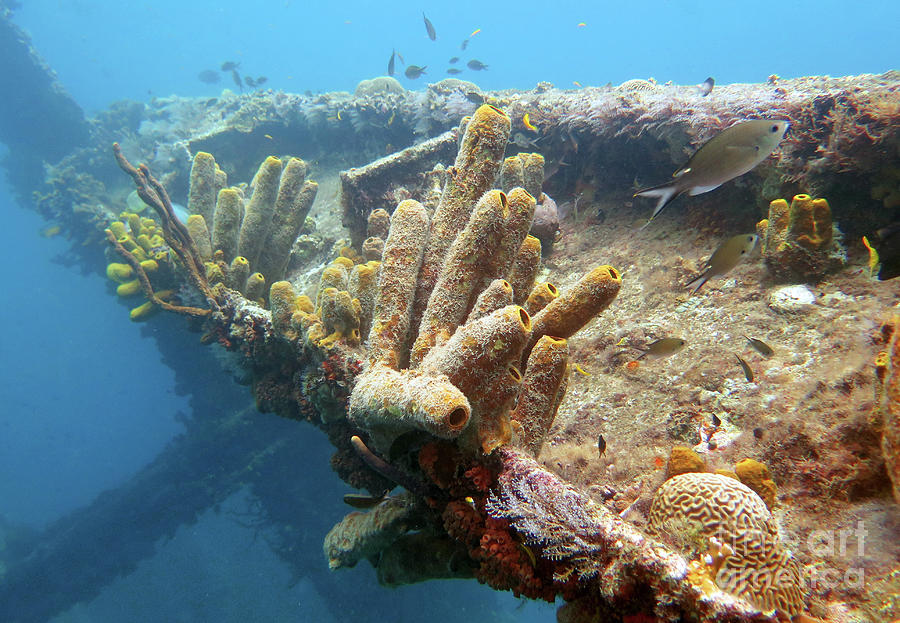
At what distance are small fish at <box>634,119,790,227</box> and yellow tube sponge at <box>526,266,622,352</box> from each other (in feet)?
1.49

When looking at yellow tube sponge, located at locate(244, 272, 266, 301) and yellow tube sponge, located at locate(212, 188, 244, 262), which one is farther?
yellow tube sponge, located at locate(212, 188, 244, 262)

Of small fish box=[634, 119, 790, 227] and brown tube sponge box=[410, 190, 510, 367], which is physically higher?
small fish box=[634, 119, 790, 227]

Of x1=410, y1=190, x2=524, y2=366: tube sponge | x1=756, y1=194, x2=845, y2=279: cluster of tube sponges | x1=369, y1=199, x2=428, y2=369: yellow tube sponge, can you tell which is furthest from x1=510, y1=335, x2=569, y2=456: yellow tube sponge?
x1=756, y1=194, x2=845, y2=279: cluster of tube sponges

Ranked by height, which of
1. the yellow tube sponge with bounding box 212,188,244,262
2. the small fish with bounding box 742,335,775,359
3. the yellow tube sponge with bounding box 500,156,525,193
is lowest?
the small fish with bounding box 742,335,775,359

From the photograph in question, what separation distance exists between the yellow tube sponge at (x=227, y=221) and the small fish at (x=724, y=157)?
4.32 metres

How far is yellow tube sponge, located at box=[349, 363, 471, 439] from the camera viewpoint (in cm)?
134

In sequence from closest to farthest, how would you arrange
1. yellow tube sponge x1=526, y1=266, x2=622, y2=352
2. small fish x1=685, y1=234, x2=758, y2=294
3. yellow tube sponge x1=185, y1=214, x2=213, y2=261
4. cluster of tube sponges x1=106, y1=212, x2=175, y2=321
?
yellow tube sponge x1=526, y1=266, x2=622, y2=352 < small fish x1=685, y1=234, x2=758, y2=294 < yellow tube sponge x1=185, y1=214, x2=213, y2=261 < cluster of tube sponges x1=106, y1=212, x2=175, y2=321

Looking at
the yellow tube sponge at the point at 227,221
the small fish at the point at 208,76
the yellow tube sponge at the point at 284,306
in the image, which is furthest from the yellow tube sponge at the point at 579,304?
the small fish at the point at 208,76

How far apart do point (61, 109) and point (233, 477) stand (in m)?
16.7

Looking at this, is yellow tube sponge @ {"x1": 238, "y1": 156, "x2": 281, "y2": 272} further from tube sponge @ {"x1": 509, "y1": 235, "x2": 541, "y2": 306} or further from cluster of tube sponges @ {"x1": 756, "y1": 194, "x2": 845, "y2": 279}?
cluster of tube sponges @ {"x1": 756, "y1": 194, "x2": 845, "y2": 279}

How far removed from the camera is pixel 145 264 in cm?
532

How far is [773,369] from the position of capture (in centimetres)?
204

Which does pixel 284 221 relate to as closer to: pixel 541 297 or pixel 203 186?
pixel 203 186

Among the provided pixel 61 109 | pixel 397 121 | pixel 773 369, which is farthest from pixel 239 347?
pixel 61 109
